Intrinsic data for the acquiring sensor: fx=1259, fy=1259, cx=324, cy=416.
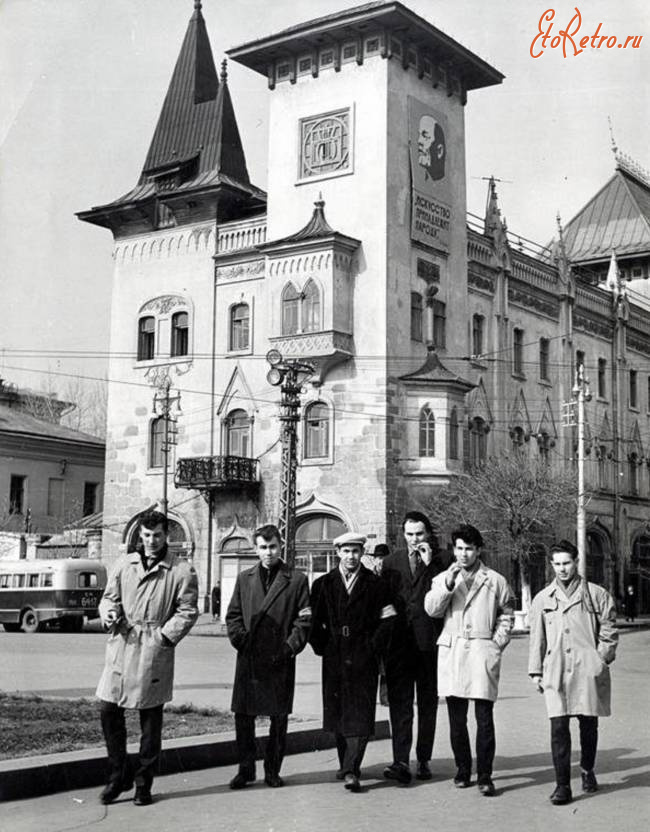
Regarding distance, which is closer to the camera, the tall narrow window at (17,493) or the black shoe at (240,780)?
the black shoe at (240,780)

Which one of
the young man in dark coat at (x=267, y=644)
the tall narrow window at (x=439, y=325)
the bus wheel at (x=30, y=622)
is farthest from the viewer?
the tall narrow window at (x=439, y=325)

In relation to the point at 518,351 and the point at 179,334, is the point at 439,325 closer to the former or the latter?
the point at 518,351

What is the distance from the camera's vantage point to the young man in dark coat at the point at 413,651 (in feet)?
31.3

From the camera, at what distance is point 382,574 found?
32.5 feet

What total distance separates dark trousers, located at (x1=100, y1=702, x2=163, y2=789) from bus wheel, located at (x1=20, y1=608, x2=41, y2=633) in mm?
30284

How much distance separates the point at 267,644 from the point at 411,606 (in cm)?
131

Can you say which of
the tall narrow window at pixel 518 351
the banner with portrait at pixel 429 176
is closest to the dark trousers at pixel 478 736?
the banner with portrait at pixel 429 176

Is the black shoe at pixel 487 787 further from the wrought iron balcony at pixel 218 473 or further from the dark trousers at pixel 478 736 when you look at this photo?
the wrought iron balcony at pixel 218 473

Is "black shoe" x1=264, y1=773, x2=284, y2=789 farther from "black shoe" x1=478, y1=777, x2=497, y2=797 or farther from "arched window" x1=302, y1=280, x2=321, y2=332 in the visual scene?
"arched window" x1=302, y1=280, x2=321, y2=332

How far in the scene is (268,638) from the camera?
926cm

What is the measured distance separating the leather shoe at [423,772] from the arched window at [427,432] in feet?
105

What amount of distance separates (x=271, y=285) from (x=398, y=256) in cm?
437

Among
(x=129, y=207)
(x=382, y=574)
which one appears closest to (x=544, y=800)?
(x=382, y=574)

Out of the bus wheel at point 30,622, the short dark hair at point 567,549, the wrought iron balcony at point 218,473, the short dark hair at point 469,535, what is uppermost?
the wrought iron balcony at point 218,473
